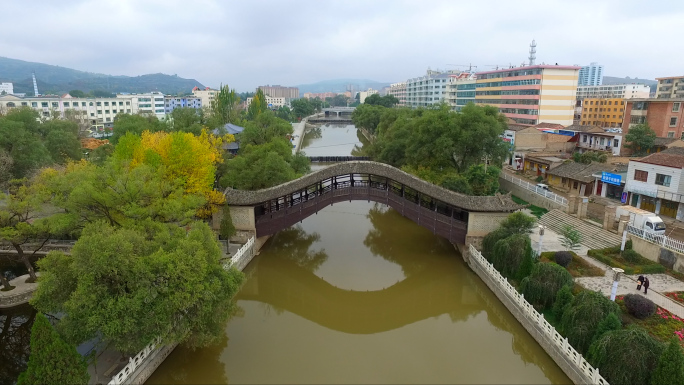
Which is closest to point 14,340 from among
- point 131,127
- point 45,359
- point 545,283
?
point 45,359

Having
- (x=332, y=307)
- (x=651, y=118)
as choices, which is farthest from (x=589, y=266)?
(x=651, y=118)

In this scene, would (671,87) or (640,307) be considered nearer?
(640,307)

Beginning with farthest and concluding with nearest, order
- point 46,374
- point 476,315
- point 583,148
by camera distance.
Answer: point 583,148, point 476,315, point 46,374

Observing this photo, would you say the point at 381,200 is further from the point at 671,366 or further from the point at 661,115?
the point at 661,115

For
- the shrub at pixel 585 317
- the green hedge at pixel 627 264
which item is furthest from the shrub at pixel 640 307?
the green hedge at pixel 627 264

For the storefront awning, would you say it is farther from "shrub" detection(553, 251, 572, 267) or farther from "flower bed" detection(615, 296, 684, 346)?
"flower bed" detection(615, 296, 684, 346)

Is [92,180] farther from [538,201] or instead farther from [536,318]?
[538,201]
